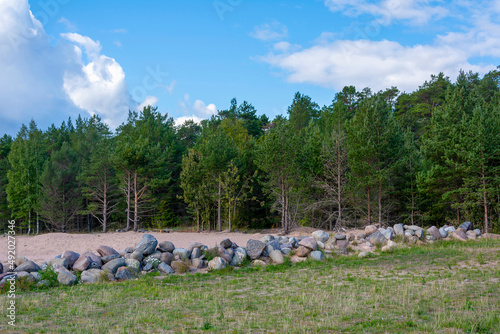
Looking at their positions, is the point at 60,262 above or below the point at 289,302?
above

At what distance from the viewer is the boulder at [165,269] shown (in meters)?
12.7

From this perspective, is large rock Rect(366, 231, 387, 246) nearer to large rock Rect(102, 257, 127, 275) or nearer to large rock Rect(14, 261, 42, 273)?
large rock Rect(102, 257, 127, 275)

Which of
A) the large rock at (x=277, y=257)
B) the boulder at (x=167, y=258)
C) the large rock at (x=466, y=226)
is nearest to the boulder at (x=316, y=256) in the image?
the large rock at (x=277, y=257)

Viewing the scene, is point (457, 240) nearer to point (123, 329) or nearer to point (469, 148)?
point (469, 148)

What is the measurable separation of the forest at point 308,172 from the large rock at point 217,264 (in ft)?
40.8

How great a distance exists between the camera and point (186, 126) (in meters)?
59.8

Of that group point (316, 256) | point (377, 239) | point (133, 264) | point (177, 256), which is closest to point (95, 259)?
point (133, 264)

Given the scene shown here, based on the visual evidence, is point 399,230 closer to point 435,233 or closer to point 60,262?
point 435,233

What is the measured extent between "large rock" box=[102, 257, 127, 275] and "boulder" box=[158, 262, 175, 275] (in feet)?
3.83

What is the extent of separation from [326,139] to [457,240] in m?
11.7

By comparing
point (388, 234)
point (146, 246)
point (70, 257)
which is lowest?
point (70, 257)

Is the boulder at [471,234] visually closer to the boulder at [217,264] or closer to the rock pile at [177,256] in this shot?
the rock pile at [177,256]

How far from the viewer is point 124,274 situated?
1194 cm

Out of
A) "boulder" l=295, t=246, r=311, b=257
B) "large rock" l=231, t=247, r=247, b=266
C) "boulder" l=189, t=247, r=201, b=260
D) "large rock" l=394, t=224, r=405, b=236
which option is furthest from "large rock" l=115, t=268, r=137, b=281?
"large rock" l=394, t=224, r=405, b=236
